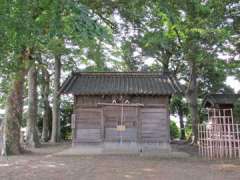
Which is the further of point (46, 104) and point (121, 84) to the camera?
point (46, 104)

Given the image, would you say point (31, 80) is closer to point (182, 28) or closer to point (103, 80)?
point (103, 80)

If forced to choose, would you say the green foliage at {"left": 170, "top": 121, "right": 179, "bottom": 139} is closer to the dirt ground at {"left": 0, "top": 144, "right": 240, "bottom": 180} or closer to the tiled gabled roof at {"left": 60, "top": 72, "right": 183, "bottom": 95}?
the tiled gabled roof at {"left": 60, "top": 72, "right": 183, "bottom": 95}

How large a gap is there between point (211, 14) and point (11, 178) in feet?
35.2

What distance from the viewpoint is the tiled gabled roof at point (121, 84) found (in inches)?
580

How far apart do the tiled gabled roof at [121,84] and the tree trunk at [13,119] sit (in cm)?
228

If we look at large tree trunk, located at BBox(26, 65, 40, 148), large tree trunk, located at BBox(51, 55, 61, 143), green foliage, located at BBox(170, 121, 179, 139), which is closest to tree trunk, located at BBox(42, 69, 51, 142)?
large tree trunk, located at BBox(51, 55, 61, 143)

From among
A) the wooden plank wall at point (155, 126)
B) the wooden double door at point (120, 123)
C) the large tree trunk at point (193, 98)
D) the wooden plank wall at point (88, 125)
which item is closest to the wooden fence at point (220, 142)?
the wooden plank wall at point (155, 126)

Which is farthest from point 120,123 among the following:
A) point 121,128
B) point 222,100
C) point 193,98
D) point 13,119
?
point 193,98

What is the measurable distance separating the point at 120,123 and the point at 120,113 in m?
0.54

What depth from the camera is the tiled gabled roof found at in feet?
48.4

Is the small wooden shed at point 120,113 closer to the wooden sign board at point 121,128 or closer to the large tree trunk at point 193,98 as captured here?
the wooden sign board at point 121,128

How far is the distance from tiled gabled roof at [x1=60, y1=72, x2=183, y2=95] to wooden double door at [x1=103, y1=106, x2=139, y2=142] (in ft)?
3.37

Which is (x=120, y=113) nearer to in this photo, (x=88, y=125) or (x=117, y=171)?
(x=88, y=125)

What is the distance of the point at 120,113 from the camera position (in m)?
15.1
